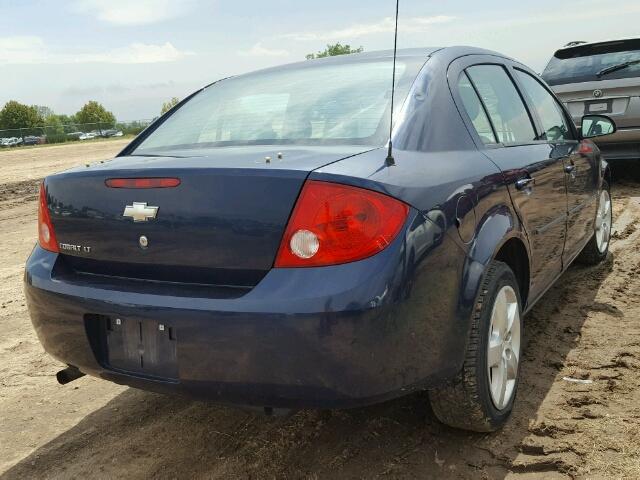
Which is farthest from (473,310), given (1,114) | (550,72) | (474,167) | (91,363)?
(1,114)

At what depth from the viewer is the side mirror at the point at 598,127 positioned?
171 inches

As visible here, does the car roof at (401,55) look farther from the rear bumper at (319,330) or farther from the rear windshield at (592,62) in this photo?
the rear windshield at (592,62)

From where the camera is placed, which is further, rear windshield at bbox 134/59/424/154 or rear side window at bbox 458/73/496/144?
rear side window at bbox 458/73/496/144

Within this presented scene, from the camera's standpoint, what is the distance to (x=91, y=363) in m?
2.38

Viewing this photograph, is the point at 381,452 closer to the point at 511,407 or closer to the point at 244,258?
the point at 511,407

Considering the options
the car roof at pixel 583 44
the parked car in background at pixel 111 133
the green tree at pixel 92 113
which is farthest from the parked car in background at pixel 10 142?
the green tree at pixel 92 113

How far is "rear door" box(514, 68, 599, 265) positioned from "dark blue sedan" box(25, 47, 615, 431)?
0.78 meters

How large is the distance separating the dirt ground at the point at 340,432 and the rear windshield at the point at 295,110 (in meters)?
1.24

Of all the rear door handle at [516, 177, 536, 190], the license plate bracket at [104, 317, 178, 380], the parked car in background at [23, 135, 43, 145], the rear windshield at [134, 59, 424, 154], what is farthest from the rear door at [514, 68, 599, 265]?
the parked car in background at [23, 135, 43, 145]

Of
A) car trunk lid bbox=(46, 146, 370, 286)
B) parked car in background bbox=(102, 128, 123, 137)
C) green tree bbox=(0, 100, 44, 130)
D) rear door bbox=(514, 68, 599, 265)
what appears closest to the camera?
car trunk lid bbox=(46, 146, 370, 286)

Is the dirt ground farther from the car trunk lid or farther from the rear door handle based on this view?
the rear door handle

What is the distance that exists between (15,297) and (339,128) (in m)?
3.56

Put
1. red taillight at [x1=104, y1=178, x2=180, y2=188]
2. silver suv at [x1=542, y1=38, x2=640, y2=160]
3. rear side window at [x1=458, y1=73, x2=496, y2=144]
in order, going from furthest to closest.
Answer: silver suv at [x1=542, y1=38, x2=640, y2=160] → rear side window at [x1=458, y1=73, x2=496, y2=144] → red taillight at [x1=104, y1=178, x2=180, y2=188]

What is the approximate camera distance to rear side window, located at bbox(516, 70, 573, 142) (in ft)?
12.3
